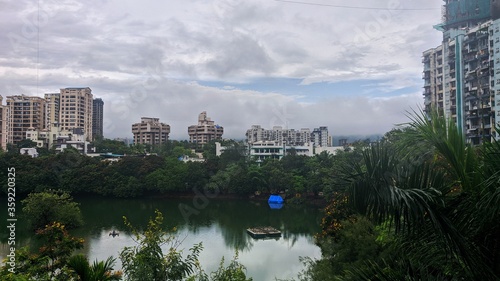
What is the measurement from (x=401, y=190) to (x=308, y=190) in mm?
14565

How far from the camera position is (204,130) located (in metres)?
33.8

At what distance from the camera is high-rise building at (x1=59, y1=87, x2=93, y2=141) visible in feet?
82.7

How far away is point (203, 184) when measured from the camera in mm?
16688

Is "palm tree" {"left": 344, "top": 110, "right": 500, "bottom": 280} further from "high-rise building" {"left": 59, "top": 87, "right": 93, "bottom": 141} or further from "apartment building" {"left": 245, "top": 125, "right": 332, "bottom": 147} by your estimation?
"high-rise building" {"left": 59, "top": 87, "right": 93, "bottom": 141}

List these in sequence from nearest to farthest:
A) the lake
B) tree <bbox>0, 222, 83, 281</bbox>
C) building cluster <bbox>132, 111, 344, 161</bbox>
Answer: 1. tree <bbox>0, 222, 83, 281</bbox>
2. the lake
3. building cluster <bbox>132, 111, 344, 161</bbox>

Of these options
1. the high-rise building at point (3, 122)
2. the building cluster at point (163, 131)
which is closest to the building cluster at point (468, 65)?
the high-rise building at point (3, 122)

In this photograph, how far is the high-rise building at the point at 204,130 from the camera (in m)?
33.8

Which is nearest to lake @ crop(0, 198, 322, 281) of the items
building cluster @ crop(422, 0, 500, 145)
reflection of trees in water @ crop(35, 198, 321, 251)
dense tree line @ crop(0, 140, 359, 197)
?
reflection of trees in water @ crop(35, 198, 321, 251)

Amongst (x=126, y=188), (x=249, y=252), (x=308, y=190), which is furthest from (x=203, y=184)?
(x=249, y=252)

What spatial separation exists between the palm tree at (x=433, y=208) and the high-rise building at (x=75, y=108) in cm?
2633

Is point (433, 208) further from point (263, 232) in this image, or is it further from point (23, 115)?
point (23, 115)

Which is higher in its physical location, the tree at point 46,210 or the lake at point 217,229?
the tree at point 46,210

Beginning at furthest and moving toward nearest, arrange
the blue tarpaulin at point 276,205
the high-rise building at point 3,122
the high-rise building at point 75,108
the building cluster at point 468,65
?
the high-rise building at point 75,108, the high-rise building at point 3,122, the blue tarpaulin at point 276,205, the building cluster at point 468,65

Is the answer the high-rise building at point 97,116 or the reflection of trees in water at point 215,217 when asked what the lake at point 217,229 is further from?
the high-rise building at point 97,116
